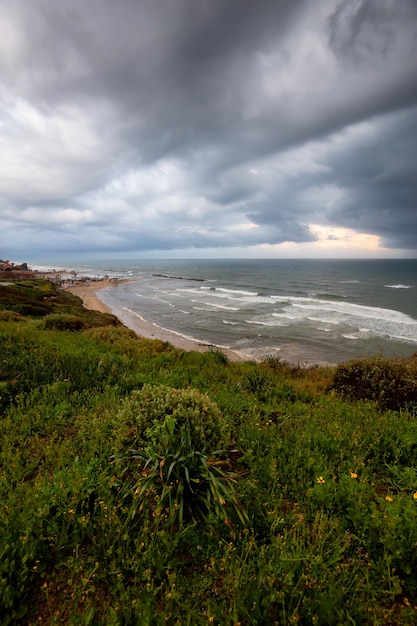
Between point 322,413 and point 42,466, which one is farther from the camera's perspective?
point 322,413

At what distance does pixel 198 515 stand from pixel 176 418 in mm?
1170

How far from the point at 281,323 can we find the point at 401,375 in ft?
81.5

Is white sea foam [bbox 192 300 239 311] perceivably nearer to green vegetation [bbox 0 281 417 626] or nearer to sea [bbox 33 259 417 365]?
sea [bbox 33 259 417 365]

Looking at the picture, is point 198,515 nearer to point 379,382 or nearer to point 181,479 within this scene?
point 181,479

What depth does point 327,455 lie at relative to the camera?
4156 millimetres

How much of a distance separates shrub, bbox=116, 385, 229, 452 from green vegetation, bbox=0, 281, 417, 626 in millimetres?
20

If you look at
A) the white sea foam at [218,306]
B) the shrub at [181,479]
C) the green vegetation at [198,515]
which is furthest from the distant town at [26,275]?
the shrub at [181,479]

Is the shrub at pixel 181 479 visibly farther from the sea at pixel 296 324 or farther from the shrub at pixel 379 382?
the sea at pixel 296 324

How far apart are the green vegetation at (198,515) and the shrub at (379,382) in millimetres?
2616

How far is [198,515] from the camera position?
3154 millimetres

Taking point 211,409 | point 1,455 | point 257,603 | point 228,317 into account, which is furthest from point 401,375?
point 228,317

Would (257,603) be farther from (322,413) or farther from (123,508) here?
(322,413)

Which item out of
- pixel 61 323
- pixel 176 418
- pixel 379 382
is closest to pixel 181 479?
pixel 176 418

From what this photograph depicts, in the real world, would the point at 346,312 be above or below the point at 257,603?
below
